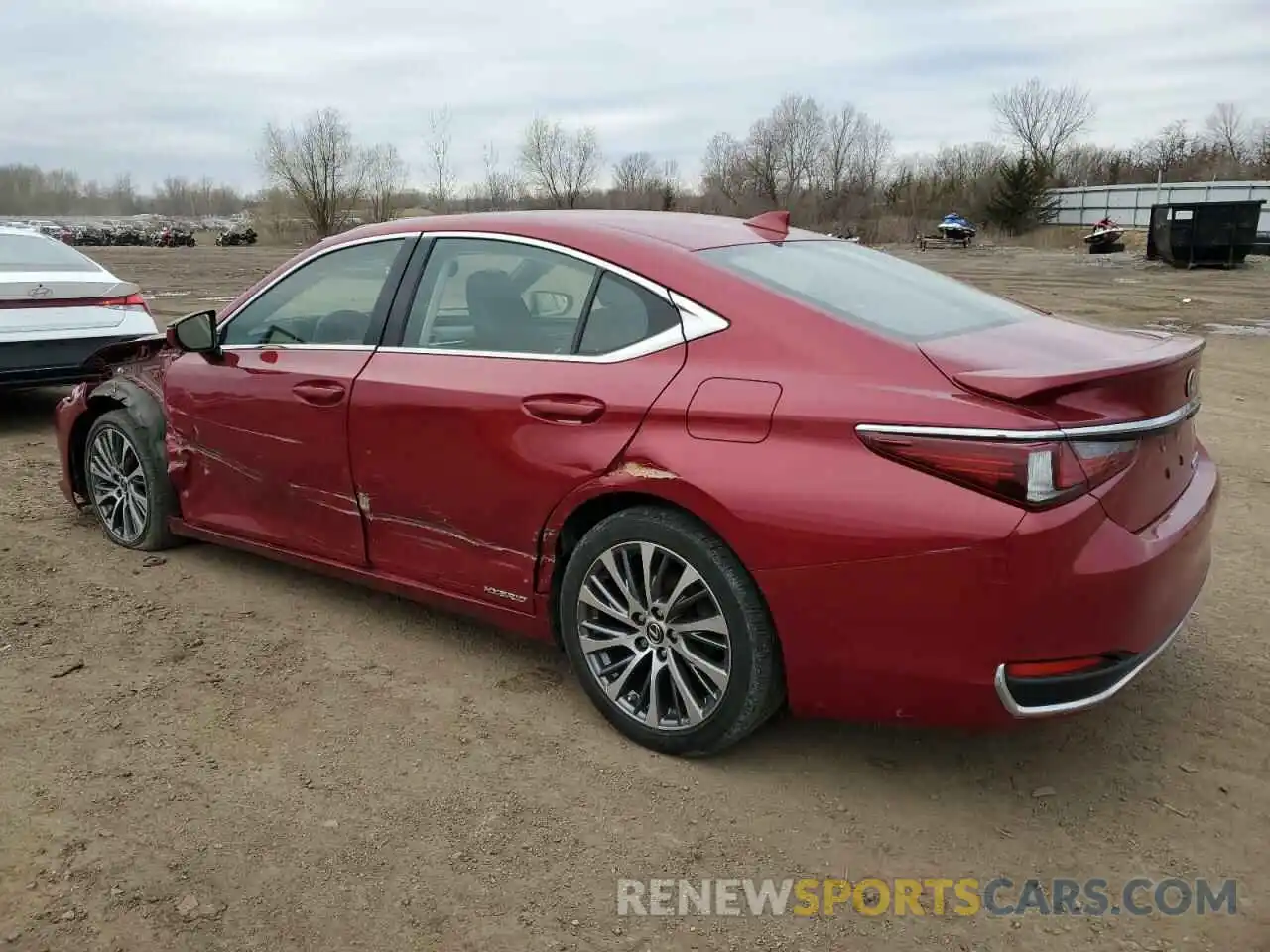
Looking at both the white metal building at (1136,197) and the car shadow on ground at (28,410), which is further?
the white metal building at (1136,197)

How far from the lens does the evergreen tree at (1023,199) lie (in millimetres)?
51438

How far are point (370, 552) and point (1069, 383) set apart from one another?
2.44m

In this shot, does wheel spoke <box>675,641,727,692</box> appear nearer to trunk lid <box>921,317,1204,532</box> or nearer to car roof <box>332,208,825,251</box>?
trunk lid <box>921,317,1204,532</box>

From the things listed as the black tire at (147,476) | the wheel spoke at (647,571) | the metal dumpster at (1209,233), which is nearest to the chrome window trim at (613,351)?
the wheel spoke at (647,571)

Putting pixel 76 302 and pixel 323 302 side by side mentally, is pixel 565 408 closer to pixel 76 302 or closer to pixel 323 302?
pixel 323 302

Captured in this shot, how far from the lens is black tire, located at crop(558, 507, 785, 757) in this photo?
2.79 m

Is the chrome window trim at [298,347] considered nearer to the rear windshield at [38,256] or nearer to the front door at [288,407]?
the front door at [288,407]

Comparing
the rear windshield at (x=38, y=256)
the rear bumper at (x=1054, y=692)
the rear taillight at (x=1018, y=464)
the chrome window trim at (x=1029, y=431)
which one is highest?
the rear windshield at (x=38, y=256)

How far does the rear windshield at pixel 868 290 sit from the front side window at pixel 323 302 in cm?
135

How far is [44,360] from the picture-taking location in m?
7.07

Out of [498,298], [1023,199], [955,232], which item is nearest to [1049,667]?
[498,298]

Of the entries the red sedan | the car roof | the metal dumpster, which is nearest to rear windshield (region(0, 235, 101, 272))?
the red sedan

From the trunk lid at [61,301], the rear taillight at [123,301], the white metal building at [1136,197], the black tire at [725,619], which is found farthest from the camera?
the white metal building at [1136,197]

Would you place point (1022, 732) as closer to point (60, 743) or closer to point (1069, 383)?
point (1069, 383)
